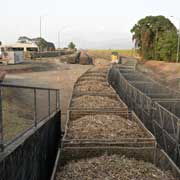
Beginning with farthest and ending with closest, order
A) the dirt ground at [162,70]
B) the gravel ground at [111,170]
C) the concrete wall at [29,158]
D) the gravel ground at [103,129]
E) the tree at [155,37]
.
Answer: the tree at [155,37] → the dirt ground at [162,70] → the gravel ground at [103,129] → the gravel ground at [111,170] → the concrete wall at [29,158]

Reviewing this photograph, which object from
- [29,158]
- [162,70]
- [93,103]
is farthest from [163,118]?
[162,70]

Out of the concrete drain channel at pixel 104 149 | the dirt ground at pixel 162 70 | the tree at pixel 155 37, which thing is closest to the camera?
the concrete drain channel at pixel 104 149

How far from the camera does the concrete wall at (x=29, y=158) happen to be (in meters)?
4.87

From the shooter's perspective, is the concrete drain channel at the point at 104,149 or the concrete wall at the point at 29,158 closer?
the concrete wall at the point at 29,158

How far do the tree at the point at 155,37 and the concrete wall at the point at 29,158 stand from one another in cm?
6477

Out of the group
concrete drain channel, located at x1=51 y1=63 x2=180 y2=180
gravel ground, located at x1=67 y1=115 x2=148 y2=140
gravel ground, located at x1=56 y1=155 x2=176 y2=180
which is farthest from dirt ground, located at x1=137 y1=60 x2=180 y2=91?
gravel ground, located at x1=56 y1=155 x2=176 y2=180

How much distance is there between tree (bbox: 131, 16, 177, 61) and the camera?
71.1m

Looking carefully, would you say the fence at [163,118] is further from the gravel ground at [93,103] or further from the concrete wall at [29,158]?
the concrete wall at [29,158]

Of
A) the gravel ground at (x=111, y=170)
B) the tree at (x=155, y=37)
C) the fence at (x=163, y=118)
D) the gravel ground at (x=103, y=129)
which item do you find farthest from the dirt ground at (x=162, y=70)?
the gravel ground at (x=111, y=170)

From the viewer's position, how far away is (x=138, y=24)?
87.2 m

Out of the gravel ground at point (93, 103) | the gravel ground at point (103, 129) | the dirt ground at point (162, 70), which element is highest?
the gravel ground at point (93, 103)

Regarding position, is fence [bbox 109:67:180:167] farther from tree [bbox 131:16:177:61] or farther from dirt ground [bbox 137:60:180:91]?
tree [bbox 131:16:177:61]

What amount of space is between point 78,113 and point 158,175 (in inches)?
214

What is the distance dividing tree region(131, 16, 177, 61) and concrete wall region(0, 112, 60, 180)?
64.8 m
